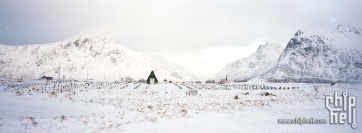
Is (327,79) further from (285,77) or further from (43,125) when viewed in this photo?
(43,125)

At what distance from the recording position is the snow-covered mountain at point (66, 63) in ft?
497

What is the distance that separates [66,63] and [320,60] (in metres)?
237

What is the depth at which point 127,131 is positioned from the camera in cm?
871

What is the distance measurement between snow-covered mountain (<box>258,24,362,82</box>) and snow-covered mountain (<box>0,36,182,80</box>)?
400ft

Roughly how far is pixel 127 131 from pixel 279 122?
9.27 metres

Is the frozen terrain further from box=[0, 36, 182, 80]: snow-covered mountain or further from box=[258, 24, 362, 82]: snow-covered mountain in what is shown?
box=[258, 24, 362, 82]: snow-covered mountain

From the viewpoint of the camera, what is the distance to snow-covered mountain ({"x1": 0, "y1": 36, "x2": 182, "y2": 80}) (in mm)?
151500

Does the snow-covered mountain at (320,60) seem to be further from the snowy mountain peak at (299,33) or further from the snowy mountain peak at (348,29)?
the snowy mountain peak at (348,29)

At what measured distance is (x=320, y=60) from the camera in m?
136

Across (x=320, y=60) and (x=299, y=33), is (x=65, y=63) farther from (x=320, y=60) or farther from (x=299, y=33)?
(x=299, y=33)

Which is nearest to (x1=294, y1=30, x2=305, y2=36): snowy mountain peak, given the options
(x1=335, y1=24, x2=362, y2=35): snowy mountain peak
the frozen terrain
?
(x1=335, y1=24, x2=362, y2=35): snowy mountain peak

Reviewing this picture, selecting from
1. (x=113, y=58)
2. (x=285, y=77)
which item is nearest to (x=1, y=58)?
(x=113, y=58)

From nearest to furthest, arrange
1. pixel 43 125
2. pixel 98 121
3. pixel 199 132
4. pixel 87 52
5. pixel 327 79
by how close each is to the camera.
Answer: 1. pixel 199 132
2. pixel 43 125
3. pixel 98 121
4. pixel 327 79
5. pixel 87 52

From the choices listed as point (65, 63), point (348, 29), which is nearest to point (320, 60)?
point (348, 29)
